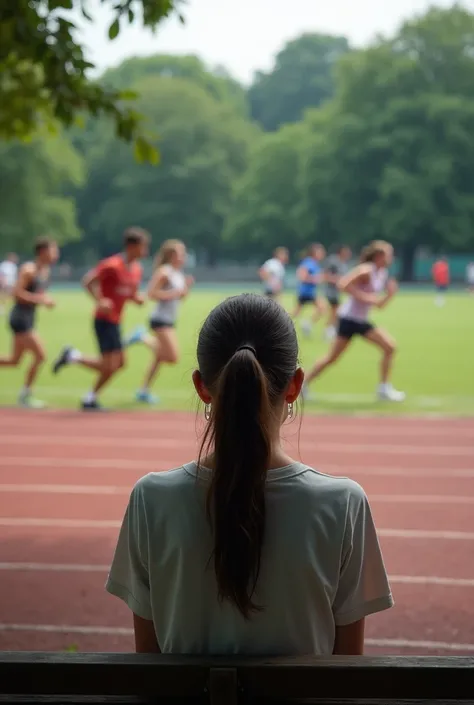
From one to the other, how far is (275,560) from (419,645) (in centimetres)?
291

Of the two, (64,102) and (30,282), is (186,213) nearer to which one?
(30,282)

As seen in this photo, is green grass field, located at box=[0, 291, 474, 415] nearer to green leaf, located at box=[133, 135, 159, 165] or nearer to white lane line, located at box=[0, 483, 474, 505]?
white lane line, located at box=[0, 483, 474, 505]

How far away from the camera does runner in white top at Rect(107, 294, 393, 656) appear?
2.12 m

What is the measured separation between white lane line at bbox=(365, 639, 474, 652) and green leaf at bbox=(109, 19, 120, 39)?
3027 mm

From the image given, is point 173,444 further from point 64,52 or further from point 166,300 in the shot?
point 64,52

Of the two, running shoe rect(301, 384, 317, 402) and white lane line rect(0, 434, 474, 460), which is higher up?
white lane line rect(0, 434, 474, 460)

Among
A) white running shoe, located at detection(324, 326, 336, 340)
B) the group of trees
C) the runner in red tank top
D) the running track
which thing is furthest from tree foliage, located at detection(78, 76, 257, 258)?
the running track

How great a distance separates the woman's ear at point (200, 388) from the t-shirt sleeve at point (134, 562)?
0.24m

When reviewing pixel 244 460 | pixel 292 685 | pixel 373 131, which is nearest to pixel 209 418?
pixel 244 460

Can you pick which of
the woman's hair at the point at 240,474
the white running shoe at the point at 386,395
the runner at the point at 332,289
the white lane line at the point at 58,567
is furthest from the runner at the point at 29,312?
the woman's hair at the point at 240,474

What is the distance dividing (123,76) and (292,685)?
100619 mm

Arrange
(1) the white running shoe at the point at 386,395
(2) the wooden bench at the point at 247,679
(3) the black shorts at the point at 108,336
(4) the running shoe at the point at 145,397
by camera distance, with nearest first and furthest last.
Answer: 1. (2) the wooden bench at the point at 247,679
2. (3) the black shorts at the point at 108,336
3. (1) the white running shoe at the point at 386,395
4. (4) the running shoe at the point at 145,397

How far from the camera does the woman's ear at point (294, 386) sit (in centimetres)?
229

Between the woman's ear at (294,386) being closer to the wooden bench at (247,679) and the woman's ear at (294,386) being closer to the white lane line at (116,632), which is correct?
the wooden bench at (247,679)
